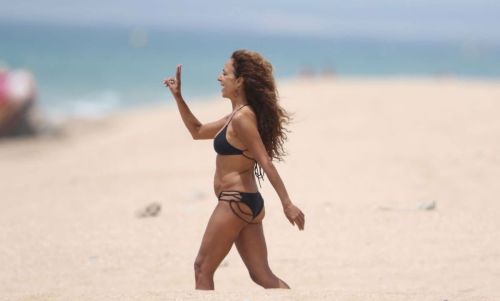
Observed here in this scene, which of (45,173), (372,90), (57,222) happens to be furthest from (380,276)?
(372,90)

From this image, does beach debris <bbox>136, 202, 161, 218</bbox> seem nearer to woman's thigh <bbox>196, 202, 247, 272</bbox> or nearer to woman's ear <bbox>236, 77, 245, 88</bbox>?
woman's thigh <bbox>196, 202, 247, 272</bbox>

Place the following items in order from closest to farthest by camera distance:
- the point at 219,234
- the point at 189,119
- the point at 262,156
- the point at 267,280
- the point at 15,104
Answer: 1. the point at 262,156
2. the point at 219,234
3. the point at 267,280
4. the point at 189,119
5. the point at 15,104

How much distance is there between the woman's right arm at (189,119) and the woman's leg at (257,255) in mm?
722

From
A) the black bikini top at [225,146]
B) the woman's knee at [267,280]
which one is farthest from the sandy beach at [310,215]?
the black bikini top at [225,146]

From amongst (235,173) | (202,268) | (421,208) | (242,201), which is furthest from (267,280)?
(421,208)

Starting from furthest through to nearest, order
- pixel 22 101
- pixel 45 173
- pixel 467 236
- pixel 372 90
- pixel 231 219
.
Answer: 1. pixel 22 101
2. pixel 372 90
3. pixel 45 173
4. pixel 467 236
5. pixel 231 219

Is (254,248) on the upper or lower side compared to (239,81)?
lower

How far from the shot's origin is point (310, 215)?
28.8ft

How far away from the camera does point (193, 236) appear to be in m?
8.29

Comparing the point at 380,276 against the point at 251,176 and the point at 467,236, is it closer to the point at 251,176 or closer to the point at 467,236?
the point at 467,236

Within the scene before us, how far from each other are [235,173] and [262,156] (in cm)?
29

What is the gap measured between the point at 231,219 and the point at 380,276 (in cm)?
211

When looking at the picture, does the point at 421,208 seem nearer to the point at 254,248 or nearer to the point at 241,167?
the point at 254,248

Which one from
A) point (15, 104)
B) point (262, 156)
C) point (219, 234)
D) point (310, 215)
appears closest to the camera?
point (262, 156)
